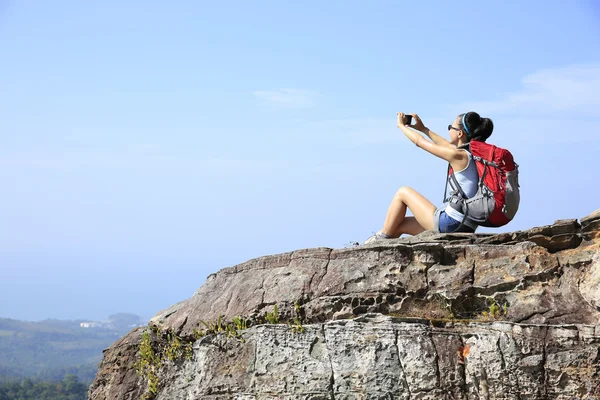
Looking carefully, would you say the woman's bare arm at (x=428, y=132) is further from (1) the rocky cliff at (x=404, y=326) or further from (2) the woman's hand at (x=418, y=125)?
(1) the rocky cliff at (x=404, y=326)

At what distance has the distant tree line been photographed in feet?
309

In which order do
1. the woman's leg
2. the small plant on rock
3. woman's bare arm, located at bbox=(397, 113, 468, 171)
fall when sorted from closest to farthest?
1. the small plant on rock
2. woman's bare arm, located at bbox=(397, 113, 468, 171)
3. the woman's leg

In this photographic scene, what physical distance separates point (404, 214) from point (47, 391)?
9358 cm

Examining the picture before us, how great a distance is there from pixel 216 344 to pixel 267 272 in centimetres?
159

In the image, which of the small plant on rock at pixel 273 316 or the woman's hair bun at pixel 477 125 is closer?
the small plant on rock at pixel 273 316

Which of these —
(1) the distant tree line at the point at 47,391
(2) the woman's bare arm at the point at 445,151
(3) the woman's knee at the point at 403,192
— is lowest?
(1) the distant tree line at the point at 47,391

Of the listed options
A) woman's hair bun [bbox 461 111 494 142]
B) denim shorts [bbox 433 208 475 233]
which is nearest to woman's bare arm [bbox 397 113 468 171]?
woman's hair bun [bbox 461 111 494 142]

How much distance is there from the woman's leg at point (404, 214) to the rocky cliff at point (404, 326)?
573mm

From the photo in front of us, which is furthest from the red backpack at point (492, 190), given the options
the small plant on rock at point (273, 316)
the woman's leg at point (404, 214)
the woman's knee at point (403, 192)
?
the small plant on rock at point (273, 316)

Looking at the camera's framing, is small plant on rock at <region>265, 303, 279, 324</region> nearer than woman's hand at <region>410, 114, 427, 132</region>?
Yes

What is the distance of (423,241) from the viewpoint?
44.2 feet

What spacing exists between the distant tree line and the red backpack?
8454cm

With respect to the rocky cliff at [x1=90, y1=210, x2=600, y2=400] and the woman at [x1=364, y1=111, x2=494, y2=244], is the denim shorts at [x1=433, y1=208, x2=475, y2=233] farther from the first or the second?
the rocky cliff at [x1=90, y1=210, x2=600, y2=400]

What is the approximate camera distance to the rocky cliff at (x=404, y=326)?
1152 centimetres
